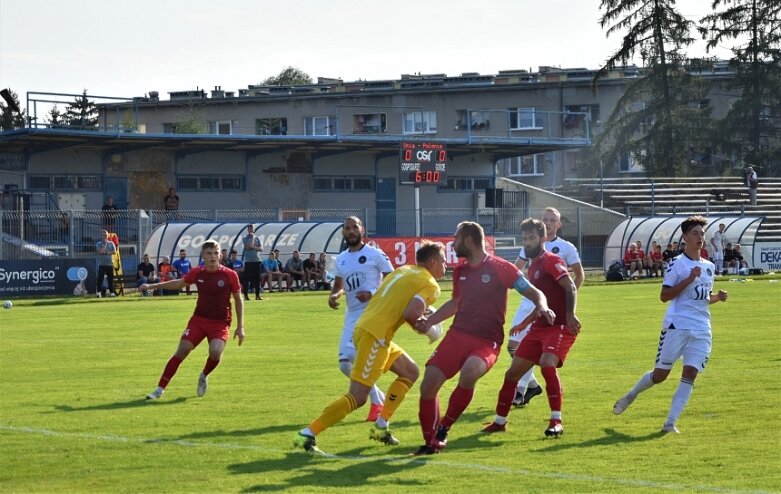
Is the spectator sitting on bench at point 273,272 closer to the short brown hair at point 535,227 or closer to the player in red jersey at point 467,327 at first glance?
the short brown hair at point 535,227

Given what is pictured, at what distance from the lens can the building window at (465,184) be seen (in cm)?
6500

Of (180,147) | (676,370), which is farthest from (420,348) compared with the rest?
(180,147)

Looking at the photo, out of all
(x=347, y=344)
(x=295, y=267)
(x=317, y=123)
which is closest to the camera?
(x=347, y=344)

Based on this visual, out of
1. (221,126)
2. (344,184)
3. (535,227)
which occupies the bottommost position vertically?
(535,227)

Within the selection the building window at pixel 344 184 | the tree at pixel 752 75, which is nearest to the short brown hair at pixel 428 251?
the building window at pixel 344 184

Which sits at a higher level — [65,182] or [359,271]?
[65,182]

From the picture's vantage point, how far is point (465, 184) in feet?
216

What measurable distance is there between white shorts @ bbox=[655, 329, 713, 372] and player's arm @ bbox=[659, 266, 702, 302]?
35 centimetres

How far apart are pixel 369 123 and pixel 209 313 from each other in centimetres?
6696

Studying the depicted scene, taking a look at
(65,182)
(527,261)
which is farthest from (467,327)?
(65,182)

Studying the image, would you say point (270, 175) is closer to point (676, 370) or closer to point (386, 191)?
point (386, 191)

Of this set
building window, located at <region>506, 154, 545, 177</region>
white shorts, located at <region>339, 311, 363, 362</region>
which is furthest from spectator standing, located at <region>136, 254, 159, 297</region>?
building window, located at <region>506, 154, 545, 177</region>

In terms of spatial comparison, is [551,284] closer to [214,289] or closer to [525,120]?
[214,289]

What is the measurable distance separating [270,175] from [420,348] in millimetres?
38547
